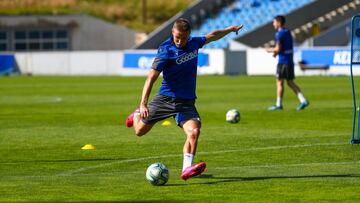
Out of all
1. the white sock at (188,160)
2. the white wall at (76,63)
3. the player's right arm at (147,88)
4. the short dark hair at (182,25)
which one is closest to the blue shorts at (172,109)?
the player's right arm at (147,88)

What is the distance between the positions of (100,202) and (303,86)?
26.9m

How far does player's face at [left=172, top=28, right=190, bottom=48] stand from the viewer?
12.1 meters

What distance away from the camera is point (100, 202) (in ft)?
33.8

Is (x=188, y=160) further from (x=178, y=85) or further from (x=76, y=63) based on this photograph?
(x=76, y=63)

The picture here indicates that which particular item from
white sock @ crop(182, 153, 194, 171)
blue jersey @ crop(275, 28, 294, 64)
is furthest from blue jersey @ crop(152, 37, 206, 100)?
blue jersey @ crop(275, 28, 294, 64)

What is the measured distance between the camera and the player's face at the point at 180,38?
12.1m

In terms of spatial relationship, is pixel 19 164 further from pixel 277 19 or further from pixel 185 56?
pixel 277 19

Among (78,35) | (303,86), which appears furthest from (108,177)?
(78,35)

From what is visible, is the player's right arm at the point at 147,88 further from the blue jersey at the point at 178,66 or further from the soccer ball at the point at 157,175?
the soccer ball at the point at 157,175

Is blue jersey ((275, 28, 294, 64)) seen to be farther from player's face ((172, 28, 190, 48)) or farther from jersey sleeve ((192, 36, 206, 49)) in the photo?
player's face ((172, 28, 190, 48))

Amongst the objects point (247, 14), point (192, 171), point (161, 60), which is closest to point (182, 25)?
point (161, 60)

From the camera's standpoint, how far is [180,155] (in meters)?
14.8

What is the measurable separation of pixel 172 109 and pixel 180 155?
88.2 inches

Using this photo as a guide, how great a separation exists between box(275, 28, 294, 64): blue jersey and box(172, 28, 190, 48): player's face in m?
12.5
